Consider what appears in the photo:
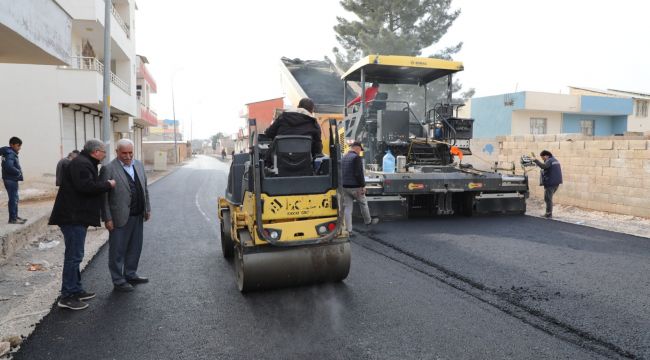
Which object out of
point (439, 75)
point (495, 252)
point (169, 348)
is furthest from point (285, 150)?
point (439, 75)

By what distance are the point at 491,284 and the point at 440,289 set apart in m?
0.60

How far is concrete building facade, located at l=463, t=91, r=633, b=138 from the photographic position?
2781cm

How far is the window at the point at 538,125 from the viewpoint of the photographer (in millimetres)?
28672

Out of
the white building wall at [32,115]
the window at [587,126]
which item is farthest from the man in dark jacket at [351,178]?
the window at [587,126]

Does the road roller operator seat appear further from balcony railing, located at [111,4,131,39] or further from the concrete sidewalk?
balcony railing, located at [111,4,131,39]

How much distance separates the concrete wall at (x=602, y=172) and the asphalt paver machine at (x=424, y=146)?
2193 millimetres

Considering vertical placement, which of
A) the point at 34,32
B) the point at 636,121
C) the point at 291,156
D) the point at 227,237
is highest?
the point at 636,121

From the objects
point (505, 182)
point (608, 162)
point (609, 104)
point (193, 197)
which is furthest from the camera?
point (609, 104)

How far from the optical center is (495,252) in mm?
6285

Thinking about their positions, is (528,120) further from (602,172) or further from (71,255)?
(71,255)

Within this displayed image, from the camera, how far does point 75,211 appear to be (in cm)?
430

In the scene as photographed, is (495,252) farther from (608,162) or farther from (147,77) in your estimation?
(147,77)

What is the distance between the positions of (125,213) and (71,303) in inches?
38.6

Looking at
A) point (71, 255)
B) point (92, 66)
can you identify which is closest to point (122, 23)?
point (92, 66)
